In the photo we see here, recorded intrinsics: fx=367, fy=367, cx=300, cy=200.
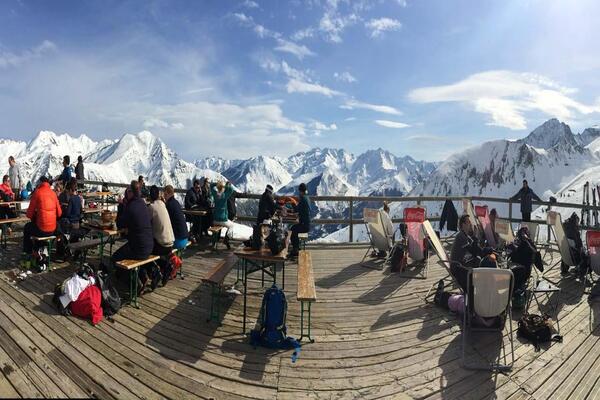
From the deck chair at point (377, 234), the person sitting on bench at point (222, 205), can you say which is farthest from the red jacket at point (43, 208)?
the deck chair at point (377, 234)

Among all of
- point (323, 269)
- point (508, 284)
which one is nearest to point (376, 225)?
point (323, 269)

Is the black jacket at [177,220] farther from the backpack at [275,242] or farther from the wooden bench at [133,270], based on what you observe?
the backpack at [275,242]

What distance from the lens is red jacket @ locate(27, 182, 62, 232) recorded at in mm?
7609

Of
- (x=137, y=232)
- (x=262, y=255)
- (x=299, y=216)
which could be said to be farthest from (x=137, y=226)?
(x=299, y=216)

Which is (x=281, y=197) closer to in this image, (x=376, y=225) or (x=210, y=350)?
(x=376, y=225)

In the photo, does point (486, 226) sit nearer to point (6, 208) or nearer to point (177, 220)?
point (177, 220)

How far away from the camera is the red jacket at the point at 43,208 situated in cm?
761

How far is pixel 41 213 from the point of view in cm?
770

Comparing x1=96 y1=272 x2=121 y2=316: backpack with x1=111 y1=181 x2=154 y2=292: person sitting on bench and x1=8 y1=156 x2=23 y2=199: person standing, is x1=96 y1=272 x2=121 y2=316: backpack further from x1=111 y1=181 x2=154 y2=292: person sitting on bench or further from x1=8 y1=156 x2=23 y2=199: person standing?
x1=8 y1=156 x2=23 y2=199: person standing

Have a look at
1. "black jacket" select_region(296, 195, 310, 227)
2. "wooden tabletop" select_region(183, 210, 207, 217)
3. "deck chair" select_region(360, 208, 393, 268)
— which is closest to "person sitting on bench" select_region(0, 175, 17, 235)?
"wooden tabletop" select_region(183, 210, 207, 217)

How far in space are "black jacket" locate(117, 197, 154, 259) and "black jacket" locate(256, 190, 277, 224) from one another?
3.69 metres

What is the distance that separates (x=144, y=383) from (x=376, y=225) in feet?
23.3

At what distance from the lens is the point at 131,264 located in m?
6.14

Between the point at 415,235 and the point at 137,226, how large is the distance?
6447 millimetres
